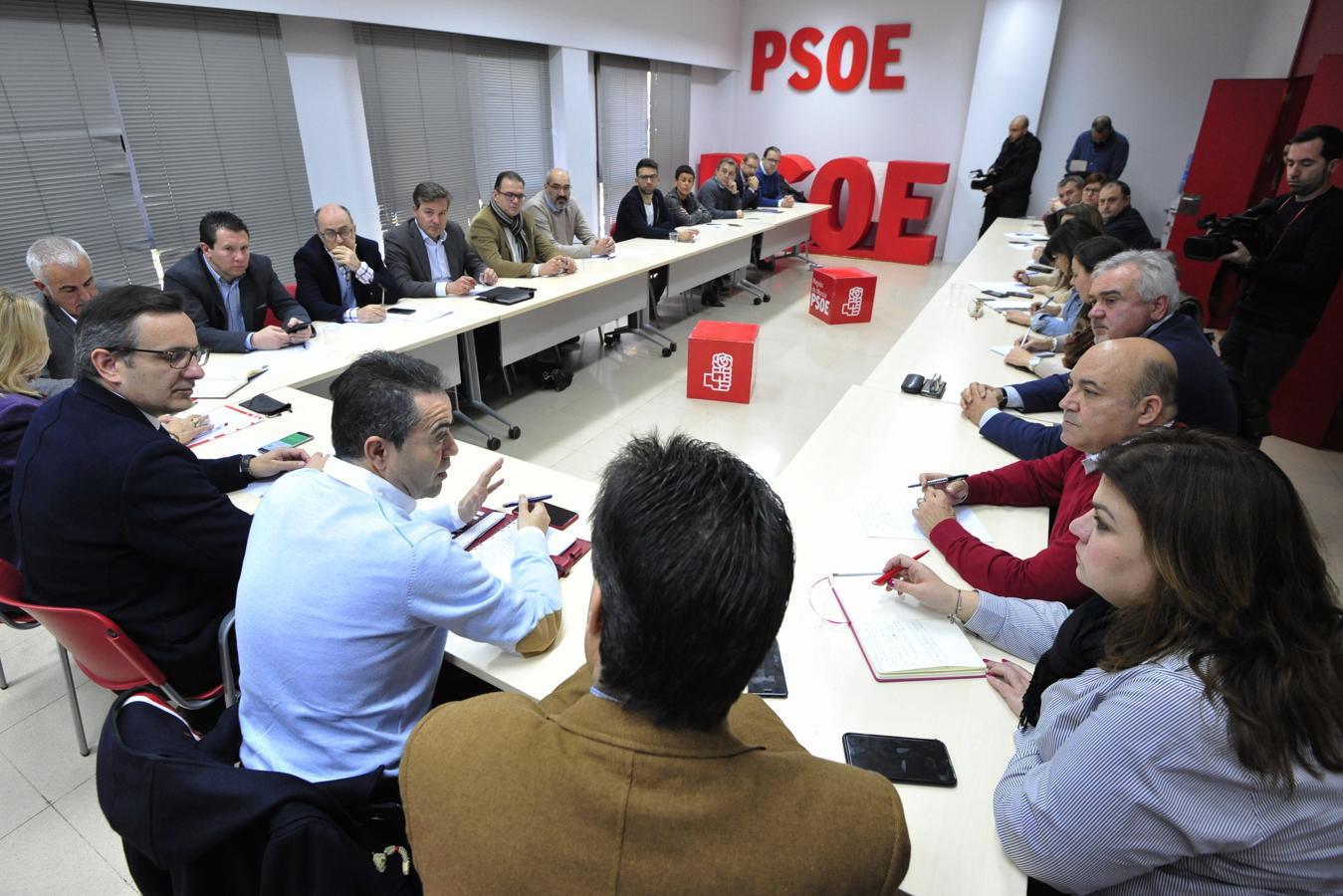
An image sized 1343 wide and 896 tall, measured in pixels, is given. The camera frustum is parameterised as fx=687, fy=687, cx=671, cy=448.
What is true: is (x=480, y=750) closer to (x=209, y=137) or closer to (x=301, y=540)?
(x=301, y=540)

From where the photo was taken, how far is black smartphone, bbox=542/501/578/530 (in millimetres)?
1879

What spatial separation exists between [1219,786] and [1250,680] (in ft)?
0.46

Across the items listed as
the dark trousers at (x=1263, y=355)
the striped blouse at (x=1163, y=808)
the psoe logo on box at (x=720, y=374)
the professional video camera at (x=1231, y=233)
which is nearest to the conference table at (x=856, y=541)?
the striped blouse at (x=1163, y=808)

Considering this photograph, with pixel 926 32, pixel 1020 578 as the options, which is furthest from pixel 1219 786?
pixel 926 32

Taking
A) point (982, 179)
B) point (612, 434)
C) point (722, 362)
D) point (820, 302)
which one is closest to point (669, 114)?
point (982, 179)

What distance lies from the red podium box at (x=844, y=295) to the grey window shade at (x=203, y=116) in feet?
14.0

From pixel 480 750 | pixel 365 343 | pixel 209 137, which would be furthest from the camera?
pixel 209 137

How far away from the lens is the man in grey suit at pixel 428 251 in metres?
3.98

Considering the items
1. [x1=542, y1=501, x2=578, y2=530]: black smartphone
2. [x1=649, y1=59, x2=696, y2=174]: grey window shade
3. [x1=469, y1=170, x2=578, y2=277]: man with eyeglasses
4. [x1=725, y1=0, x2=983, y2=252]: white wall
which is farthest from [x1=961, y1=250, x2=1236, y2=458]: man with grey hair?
[x1=649, y1=59, x2=696, y2=174]: grey window shade

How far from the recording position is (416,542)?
123 cm

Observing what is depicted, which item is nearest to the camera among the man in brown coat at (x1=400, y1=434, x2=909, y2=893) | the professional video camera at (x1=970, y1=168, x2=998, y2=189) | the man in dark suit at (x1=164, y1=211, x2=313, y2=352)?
the man in brown coat at (x1=400, y1=434, x2=909, y2=893)

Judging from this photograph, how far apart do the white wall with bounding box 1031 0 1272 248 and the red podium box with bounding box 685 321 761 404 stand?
6.07 metres

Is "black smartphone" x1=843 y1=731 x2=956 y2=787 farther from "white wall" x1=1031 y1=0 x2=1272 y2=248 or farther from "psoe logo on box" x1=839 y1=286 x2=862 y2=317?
"white wall" x1=1031 y1=0 x2=1272 y2=248

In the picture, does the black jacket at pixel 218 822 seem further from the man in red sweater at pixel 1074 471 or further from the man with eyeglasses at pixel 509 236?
the man with eyeglasses at pixel 509 236
